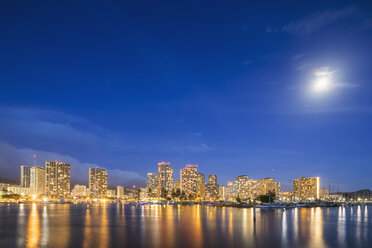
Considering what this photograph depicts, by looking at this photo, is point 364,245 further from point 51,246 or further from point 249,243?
point 51,246

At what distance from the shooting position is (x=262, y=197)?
171125mm

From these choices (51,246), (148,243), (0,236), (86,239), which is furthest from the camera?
(0,236)

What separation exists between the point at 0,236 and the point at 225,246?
90.1 feet

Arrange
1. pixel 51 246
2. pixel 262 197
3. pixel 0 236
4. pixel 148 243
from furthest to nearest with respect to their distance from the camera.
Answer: pixel 262 197, pixel 0 236, pixel 148 243, pixel 51 246

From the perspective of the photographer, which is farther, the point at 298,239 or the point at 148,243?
the point at 298,239

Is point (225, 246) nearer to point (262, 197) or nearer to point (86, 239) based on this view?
point (86, 239)

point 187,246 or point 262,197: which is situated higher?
point 187,246

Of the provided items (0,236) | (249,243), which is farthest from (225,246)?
(0,236)

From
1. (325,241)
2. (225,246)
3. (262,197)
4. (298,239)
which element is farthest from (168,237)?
(262,197)

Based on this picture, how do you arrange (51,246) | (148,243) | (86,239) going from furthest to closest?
(86,239) → (148,243) → (51,246)

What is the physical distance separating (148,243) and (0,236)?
1924cm

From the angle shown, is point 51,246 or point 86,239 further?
point 86,239

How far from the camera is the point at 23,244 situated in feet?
105

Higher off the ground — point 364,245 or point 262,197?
point 364,245
